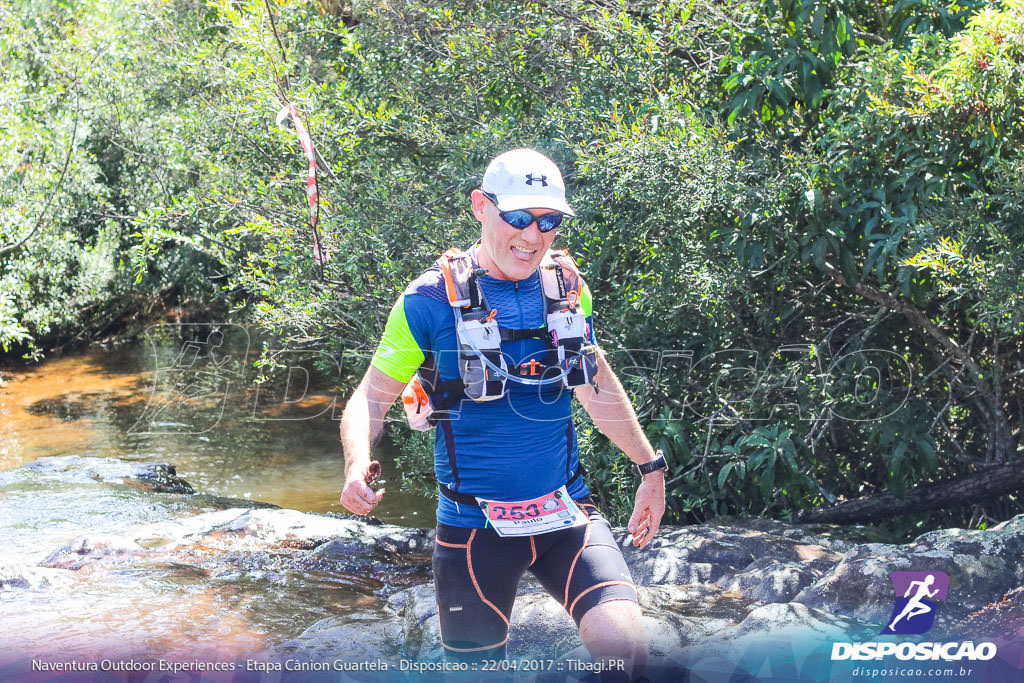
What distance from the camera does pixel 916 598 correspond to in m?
4.77

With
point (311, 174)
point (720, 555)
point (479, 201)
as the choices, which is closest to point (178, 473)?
point (311, 174)

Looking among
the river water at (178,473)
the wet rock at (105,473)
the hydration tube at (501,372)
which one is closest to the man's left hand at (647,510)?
the hydration tube at (501,372)

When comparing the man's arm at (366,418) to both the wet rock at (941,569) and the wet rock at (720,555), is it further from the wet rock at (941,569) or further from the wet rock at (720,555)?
the wet rock at (720,555)

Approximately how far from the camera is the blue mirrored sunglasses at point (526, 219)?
3188mm

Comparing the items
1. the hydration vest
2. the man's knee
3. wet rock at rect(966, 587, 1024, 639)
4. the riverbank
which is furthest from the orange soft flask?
wet rock at rect(966, 587, 1024, 639)

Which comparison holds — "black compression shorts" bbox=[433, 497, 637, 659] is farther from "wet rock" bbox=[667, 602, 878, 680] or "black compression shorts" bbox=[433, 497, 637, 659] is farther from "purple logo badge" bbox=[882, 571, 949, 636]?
"purple logo badge" bbox=[882, 571, 949, 636]

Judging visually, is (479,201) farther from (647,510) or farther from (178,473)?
(178,473)

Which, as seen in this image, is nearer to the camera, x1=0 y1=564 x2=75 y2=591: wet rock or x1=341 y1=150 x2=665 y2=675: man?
x1=341 y1=150 x2=665 y2=675: man

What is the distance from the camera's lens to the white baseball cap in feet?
10.5

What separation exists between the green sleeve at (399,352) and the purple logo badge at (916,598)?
2919 mm

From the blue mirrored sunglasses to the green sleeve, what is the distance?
44 cm

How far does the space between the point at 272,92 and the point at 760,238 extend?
197 inches

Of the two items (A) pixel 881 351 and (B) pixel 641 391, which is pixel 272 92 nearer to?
(B) pixel 641 391

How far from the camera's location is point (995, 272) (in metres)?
5.09
